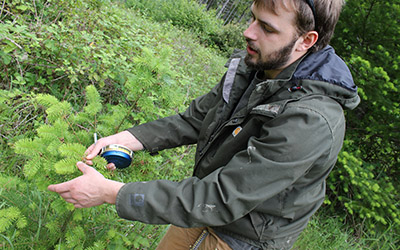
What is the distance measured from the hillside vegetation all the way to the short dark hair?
78 cm

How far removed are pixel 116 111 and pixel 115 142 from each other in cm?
36

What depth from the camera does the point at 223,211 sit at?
1408mm

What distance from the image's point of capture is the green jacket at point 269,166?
1.38m

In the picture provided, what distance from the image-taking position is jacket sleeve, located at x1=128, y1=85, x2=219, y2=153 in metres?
2.04

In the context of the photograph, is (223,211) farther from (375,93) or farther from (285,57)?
(375,93)

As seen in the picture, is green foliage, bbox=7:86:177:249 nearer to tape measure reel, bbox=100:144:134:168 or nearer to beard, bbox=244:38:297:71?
tape measure reel, bbox=100:144:134:168

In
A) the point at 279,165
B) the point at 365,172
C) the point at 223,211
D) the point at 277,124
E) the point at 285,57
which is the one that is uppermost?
the point at 285,57

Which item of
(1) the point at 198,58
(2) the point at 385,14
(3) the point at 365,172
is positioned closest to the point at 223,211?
(3) the point at 365,172

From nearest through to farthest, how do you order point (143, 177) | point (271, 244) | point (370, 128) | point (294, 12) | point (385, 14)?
point (294, 12)
point (271, 244)
point (143, 177)
point (385, 14)
point (370, 128)

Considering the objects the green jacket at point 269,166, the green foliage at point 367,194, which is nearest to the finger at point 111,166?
the green jacket at point 269,166

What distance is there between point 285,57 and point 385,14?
11.4 feet

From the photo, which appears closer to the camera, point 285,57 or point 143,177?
point 285,57

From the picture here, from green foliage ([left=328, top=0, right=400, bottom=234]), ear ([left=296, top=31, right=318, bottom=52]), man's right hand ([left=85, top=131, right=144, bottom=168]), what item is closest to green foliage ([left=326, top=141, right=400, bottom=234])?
green foliage ([left=328, top=0, right=400, bottom=234])

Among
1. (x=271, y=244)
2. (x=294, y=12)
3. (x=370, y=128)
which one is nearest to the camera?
(x=294, y=12)
